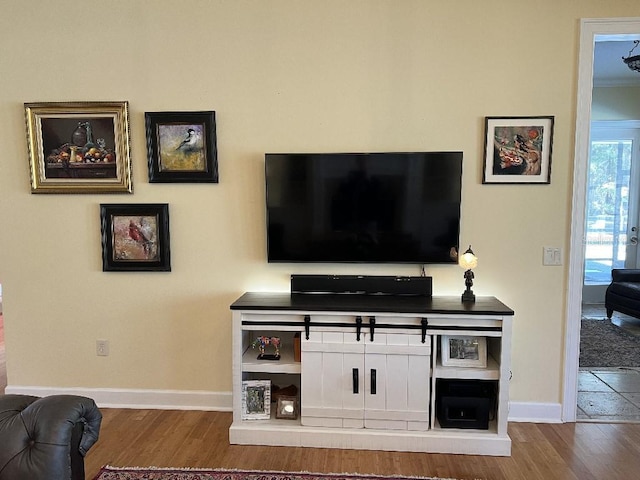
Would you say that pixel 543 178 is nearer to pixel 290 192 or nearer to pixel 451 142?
pixel 451 142

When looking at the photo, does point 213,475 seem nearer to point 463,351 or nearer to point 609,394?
point 463,351

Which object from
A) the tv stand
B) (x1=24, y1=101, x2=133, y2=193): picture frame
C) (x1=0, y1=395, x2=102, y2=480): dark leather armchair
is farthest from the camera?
(x1=24, y1=101, x2=133, y2=193): picture frame

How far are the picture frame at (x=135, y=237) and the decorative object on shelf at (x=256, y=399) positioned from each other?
0.95m

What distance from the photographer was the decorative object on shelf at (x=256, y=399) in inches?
100

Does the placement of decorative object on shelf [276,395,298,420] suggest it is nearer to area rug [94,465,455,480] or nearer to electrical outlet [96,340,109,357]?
area rug [94,465,455,480]

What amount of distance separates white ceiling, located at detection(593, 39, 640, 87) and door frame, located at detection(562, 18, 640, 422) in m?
1.48

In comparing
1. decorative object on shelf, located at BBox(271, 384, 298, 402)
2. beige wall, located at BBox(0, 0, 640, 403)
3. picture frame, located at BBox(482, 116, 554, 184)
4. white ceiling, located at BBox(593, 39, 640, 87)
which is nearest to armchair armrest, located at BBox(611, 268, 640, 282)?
white ceiling, located at BBox(593, 39, 640, 87)

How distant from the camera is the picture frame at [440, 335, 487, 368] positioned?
8.05 feet

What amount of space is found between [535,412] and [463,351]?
0.79m

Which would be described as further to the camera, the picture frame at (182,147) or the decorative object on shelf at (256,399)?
the picture frame at (182,147)

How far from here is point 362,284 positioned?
2.71 meters

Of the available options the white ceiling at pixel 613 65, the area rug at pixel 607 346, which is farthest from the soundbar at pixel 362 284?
the white ceiling at pixel 613 65

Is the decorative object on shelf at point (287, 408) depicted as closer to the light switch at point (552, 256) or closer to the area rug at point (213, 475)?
the area rug at point (213, 475)

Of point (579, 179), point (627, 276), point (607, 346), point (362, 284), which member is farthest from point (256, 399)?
point (627, 276)
